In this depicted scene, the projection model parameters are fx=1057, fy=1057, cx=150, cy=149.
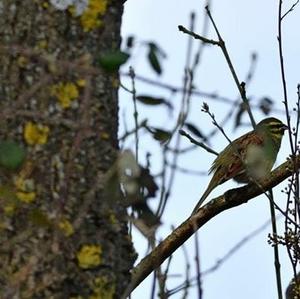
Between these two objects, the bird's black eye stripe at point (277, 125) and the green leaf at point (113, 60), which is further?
the bird's black eye stripe at point (277, 125)

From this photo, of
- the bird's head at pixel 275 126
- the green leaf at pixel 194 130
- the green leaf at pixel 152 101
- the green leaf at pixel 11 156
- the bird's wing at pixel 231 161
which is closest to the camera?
the green leaf at pixel 11 156

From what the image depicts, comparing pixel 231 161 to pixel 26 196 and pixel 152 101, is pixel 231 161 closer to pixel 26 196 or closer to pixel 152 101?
pixel 152 101

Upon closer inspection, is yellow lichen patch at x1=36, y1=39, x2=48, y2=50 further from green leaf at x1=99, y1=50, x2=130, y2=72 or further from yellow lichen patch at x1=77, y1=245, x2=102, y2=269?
yellow lichen patch at x1=77, y1=245, x2=102, y2=269

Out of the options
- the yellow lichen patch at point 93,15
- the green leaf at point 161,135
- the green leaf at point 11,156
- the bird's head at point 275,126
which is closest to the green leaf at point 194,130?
the green leaf at point 161,135

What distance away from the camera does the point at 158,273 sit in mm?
3121

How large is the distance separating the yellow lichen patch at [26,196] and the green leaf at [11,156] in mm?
180

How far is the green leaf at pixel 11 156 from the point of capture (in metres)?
2.14

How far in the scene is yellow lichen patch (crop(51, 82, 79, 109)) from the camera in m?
2.38

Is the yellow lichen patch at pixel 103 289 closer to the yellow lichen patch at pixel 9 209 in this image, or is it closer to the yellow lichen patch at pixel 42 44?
the yellow lichen patch at pixel 9 209

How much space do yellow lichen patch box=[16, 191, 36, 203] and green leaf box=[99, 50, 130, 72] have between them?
1.09ft

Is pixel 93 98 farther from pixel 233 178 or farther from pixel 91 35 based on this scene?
pixel 233 178

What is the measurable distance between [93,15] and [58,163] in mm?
367

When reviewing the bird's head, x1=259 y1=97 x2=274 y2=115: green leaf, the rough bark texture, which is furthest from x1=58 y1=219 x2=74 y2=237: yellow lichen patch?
the bird's head

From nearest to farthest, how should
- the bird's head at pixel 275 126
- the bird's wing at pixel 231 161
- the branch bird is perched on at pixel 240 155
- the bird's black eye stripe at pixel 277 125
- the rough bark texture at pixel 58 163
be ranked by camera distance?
the rough bark texture at pixel 58 163
the branch bird is perched on at pixel 240 155
the bird's wing at pixel 231 161
the bird's head at pixel 275 126
the bird's black eye stripe at pixel 277 125
